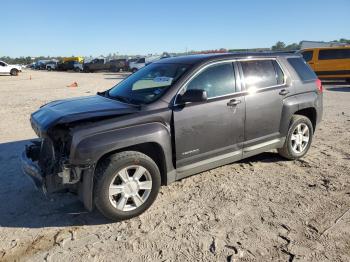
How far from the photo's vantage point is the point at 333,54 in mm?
18984

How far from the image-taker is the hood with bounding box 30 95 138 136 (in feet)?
12.7

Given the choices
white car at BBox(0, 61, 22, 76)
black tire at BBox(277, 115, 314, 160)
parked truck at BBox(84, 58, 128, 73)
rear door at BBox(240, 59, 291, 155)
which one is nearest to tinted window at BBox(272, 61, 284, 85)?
rear door at BBox(240, 59, 291, 155)

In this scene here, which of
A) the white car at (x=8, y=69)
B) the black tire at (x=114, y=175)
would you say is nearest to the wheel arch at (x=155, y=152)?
the black tire at (x=114, y=175)

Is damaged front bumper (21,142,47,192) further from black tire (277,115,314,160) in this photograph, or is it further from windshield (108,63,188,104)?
black tire (277,115,314,160)

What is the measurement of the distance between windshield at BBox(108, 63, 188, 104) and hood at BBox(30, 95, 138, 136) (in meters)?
0.28

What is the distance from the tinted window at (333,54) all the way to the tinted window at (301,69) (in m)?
14.7

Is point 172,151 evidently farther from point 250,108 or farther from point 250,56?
point 250,56

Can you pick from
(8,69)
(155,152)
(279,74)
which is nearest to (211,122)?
(155,152)

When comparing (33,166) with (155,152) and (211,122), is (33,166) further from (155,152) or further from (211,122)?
(211,122)

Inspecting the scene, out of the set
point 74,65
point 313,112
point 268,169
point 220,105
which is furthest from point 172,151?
point 74,65

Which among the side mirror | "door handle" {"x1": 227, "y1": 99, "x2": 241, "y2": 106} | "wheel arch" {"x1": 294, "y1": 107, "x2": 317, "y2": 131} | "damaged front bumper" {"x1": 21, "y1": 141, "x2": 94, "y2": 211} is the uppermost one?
the side mirror

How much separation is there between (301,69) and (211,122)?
2.34 metres

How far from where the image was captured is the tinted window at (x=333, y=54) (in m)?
18.7

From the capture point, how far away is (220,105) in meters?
4.60
